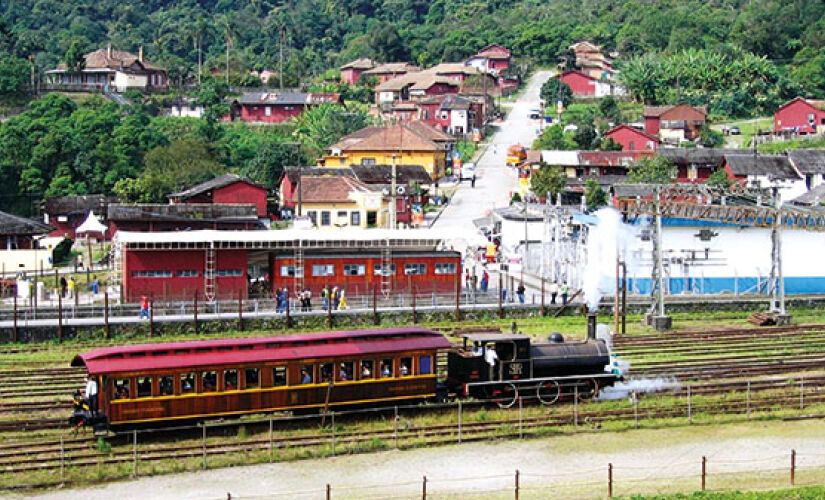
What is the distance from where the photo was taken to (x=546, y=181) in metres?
74.4

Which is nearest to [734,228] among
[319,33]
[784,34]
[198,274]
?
[198,274]

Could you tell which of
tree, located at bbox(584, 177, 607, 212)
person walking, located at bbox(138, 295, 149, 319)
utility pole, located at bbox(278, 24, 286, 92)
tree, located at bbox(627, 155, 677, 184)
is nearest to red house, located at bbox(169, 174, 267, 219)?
tree, located at bbox(584, 177, 607, 212)

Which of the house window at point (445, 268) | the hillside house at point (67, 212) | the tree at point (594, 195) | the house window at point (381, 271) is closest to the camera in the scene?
the house window at point (381, 271)

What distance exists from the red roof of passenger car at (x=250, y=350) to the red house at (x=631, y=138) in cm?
6129

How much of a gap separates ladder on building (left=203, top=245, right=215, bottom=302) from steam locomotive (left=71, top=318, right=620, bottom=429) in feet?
55.7

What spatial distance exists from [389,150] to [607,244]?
127ft

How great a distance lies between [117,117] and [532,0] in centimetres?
8432

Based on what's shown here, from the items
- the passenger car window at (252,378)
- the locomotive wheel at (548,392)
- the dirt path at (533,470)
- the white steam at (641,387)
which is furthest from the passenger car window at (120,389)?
the white steam at (641,387)

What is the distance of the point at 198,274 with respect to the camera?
45.6 meters

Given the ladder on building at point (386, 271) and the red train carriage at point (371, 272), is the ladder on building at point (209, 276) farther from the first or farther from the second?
the ladder on building at point (386, 271)

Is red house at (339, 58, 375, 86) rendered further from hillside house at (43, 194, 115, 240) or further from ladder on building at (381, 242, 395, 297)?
ladder on building at (381, 242, 395, 297)

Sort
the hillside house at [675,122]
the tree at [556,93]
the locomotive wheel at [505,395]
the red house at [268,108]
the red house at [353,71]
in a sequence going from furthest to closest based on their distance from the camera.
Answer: the red house at [353,71] < the tree at [556,93] < the red house at [268,108] < the hillside house at [675,122] < the locomotive wheel at [505,395]

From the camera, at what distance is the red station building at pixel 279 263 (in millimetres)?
44938

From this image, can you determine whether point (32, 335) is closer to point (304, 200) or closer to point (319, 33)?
point (304, 200)
